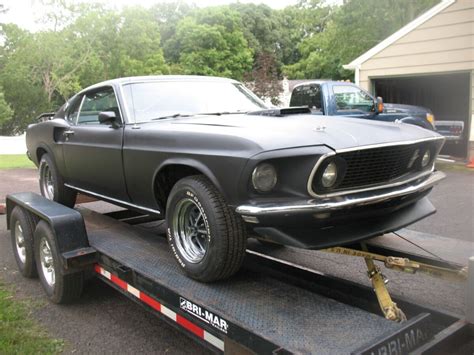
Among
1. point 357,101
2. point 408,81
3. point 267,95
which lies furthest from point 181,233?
point 267,95

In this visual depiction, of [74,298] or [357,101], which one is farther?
[357,101]

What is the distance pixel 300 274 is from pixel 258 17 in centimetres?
5963

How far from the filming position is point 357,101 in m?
10.6

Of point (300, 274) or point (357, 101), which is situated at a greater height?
point (357, 101)

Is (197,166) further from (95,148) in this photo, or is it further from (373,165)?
(95,148)

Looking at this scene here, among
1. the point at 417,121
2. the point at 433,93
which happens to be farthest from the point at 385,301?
the point at 433,93

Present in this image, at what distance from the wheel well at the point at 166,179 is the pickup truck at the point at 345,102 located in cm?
681

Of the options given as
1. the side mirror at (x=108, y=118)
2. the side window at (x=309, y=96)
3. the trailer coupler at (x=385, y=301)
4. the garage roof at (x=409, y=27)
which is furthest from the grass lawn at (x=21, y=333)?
the garage roof at (x=409, y=27)

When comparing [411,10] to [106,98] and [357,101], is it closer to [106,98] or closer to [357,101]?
[357,101]

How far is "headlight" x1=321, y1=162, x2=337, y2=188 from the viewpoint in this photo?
267 cm

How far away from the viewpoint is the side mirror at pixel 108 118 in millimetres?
3959

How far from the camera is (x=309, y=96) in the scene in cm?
1063

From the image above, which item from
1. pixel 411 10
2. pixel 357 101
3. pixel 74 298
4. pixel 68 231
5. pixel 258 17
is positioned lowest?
pixel 74 298

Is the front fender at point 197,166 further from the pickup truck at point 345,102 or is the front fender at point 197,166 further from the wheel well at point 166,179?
the pickup truck at point 345,102
